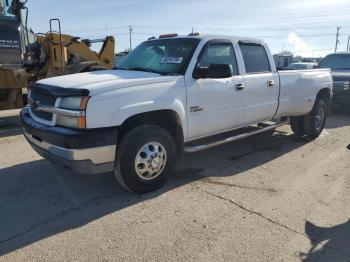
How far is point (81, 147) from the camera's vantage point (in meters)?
3.84

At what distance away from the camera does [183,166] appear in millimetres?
5719

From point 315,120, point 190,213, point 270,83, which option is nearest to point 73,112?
point 190,213

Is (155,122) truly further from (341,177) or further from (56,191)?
(341,177)

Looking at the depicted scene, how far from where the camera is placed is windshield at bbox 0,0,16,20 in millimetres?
8059

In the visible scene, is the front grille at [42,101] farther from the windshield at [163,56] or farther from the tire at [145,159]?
the windshield at [163,56]

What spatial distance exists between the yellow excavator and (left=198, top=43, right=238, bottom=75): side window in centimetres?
460

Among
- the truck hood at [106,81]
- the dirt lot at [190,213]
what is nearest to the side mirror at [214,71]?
the truck hood at [106,81]

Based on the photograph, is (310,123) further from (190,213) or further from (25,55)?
(25,55)

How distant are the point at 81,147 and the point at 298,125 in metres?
4.99

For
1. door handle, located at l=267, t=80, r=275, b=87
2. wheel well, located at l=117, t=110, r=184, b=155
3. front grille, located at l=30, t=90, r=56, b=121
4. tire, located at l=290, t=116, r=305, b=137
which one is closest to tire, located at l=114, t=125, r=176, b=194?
wheel well, located at l=117, t=110, r=184, b=155

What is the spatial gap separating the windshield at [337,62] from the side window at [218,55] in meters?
7.83

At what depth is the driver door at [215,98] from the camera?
4.88 metres

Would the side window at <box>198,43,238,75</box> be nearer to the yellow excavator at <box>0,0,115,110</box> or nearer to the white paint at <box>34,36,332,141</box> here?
the white paint at <box>34,36,332,141</box>

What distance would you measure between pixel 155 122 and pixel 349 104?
8.05 m
